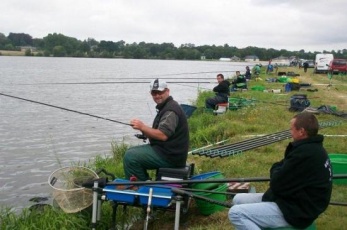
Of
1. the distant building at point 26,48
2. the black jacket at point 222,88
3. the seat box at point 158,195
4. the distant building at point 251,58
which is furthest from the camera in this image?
the distant building at point 251,58

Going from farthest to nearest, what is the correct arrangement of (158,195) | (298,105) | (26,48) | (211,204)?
1. (26,48)
2. (298,105)
3. (211,204)
4. (158,195)

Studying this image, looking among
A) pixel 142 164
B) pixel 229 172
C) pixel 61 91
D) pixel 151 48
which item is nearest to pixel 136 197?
pixel 142 164

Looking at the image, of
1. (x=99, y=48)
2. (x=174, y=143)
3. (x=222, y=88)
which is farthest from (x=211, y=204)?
(x=99, y=48)

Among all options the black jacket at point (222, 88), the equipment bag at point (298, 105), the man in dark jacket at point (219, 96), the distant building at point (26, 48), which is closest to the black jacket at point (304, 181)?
the equipment bag at point (298, 105)

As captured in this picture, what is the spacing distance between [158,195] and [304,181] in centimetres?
176

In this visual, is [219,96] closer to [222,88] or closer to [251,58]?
[222,88]

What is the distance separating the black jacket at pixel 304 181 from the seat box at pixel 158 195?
4.61 feet

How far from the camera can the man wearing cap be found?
211 inches

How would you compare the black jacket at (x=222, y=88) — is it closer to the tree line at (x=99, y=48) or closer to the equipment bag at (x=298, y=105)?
the equipment bag at (x=298, y=105)

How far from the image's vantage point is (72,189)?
5.41 meters

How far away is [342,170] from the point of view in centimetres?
664

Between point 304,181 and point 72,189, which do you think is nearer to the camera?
point 304,181

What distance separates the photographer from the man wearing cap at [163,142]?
17.6 feet

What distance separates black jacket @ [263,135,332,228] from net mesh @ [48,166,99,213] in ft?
8.32
